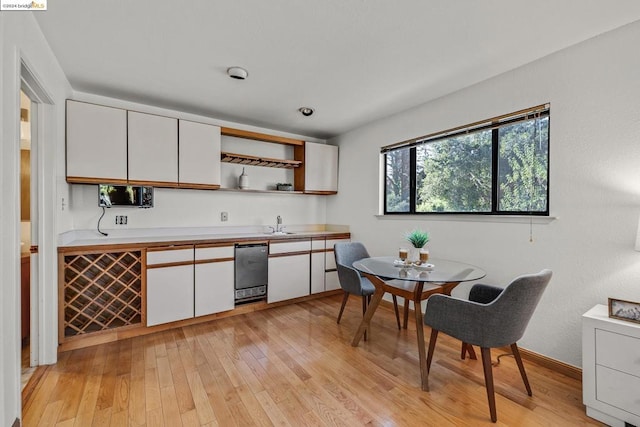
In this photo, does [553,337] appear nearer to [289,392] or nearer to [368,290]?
[368,290]

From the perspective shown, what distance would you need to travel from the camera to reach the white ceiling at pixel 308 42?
5.48 ft

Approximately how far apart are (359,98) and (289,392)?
8.87 feet

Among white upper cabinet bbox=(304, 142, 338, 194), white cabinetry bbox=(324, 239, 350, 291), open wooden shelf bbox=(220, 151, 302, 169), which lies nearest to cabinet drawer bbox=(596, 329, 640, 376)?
white cabinetry bbox=(324, 239, 350, 291)

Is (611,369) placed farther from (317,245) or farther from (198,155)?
(198,155)

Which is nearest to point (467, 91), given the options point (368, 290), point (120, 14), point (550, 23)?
point (550, 23)

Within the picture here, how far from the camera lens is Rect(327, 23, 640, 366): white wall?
1.84 metres

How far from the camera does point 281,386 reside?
6.30ft

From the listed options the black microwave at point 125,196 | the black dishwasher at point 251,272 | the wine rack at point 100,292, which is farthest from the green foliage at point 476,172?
the wine rack at point 100,292

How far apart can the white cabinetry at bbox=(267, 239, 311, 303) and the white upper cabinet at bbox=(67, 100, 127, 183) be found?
5.84 feet

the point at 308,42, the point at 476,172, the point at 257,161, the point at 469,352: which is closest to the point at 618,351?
the point at 469,352

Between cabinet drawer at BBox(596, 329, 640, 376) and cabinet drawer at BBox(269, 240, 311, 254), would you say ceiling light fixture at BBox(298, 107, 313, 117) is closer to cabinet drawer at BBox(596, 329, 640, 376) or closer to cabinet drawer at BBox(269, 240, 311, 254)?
cabinet drawer at BBox(269, 240, 311, 254)

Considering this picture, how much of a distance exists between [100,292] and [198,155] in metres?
1.62

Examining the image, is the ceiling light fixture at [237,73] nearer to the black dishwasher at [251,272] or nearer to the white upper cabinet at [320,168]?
the white upper cabinet at [320,168]

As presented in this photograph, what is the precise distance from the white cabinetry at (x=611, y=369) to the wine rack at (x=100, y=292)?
344cm
